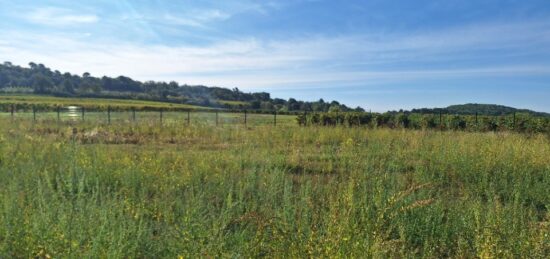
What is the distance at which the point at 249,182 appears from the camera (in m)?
6.53

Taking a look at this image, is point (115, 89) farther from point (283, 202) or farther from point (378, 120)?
point (283, 202)

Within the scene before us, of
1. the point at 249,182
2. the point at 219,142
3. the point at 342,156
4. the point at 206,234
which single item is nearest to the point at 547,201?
the point at 342,156

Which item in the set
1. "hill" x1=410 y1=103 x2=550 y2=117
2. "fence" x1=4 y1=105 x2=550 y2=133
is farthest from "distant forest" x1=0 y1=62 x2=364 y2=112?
"fence" x1=4 y1=105 x2=550 y2=133

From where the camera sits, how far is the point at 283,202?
5105 mm

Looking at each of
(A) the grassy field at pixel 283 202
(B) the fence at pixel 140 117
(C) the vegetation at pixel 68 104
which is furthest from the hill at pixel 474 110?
(C) the vegetation at pixel 68 104

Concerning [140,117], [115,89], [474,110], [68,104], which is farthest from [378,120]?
[115,89]

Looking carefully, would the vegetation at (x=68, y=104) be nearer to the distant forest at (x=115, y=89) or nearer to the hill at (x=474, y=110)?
the distant forest at (x=115, y=89)

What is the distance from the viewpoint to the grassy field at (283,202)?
3.68 meters

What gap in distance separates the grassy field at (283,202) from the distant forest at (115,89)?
251ft

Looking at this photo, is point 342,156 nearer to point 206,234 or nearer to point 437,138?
point 437,138

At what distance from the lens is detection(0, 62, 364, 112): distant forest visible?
98000 mm

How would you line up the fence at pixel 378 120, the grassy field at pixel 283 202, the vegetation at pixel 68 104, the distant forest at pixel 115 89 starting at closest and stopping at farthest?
the grassy field at pixel 283 202, the fence at pixel 378 120, the vegetation at pixel 68 104, the distant forest at pixel 115 89

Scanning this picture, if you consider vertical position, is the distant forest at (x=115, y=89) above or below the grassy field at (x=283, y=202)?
above

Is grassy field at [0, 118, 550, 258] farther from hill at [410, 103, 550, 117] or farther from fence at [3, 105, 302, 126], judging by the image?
hill at [410, 103, 550, 117]
